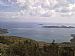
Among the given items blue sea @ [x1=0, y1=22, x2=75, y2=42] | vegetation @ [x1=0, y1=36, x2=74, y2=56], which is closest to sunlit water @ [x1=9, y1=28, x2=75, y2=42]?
blue sea @ [x1=0, y1=22, x2=75, y2=42]

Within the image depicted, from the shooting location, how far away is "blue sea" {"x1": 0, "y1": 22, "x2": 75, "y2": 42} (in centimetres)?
1006

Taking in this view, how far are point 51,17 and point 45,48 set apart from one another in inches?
63.6

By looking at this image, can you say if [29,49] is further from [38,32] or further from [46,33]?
[46,33]

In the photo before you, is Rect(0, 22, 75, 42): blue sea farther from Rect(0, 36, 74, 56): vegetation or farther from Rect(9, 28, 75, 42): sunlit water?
Rect(0, 36, 74, 56): vegetation

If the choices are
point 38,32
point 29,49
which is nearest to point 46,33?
point 38,32

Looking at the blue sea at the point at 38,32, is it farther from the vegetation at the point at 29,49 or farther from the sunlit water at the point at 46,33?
the vegetation at the point at 29,49

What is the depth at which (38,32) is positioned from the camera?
1022 cm

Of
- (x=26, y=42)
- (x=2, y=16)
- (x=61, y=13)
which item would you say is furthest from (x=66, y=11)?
(x=2, y=16)

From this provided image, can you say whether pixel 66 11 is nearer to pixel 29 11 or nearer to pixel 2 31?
pixel 29 11

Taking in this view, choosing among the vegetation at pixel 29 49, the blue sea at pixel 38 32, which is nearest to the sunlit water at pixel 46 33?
the blue sea at pixel 38 32

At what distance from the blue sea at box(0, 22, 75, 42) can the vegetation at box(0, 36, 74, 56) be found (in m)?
0.28

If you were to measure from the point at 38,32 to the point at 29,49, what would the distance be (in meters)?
0.99

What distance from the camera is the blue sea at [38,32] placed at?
33.0 feet

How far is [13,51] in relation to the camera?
9719mm
